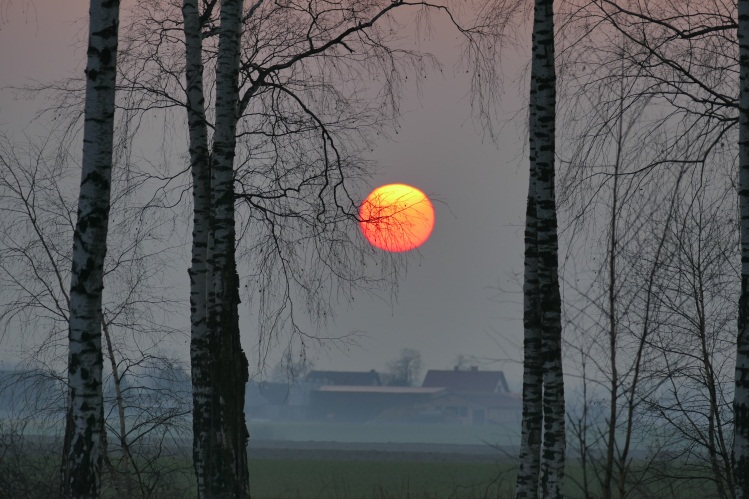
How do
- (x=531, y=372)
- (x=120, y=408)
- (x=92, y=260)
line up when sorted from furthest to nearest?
(x=120, y=408) < (x=531, y=372) < (x=92, y=260)

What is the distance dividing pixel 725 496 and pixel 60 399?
922 cm

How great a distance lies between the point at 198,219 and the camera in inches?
431

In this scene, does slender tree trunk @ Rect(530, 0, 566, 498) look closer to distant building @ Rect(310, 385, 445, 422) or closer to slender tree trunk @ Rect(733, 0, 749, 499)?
slender tree trunk @ Rect(733, 0, 749, 499)

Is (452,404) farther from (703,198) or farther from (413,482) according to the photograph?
(703,198)

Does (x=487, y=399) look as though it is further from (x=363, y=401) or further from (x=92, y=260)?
(x=92, y=260)

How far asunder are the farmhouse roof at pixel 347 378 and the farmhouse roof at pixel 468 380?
9.59m

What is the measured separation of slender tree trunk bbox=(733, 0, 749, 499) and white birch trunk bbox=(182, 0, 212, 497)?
576 centimetres

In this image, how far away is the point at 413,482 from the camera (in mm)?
42688

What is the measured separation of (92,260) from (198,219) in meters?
3.70

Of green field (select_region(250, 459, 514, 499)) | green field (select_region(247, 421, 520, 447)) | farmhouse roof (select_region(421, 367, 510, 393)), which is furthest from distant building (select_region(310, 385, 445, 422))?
green field (select_region(250, 459, 514, 499))

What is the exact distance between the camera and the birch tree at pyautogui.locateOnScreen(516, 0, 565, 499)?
29.2 ft

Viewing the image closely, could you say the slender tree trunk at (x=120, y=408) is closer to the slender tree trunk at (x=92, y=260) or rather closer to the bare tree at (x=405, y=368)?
the slender tree trunk at (x=92, y=260)

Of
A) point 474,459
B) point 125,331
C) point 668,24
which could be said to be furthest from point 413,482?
point 668,24

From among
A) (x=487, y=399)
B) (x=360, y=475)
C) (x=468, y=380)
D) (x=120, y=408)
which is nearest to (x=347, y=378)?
(x=468, y=380)
